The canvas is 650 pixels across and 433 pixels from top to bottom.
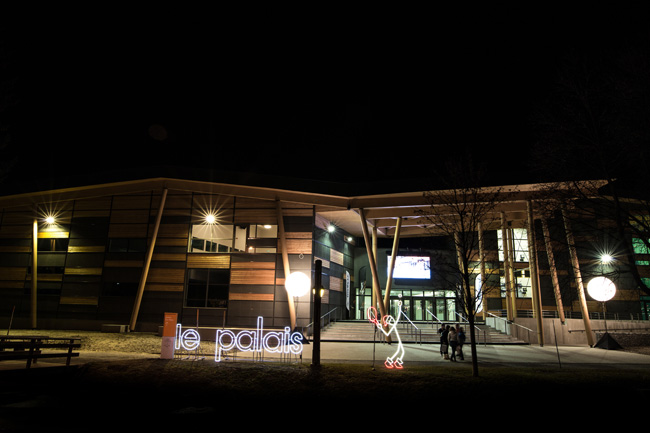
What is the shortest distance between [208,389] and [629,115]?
14.8 metres

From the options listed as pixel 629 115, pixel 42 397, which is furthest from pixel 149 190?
pixel 629 115

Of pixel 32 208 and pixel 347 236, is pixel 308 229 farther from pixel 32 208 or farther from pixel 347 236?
pixel 32 208

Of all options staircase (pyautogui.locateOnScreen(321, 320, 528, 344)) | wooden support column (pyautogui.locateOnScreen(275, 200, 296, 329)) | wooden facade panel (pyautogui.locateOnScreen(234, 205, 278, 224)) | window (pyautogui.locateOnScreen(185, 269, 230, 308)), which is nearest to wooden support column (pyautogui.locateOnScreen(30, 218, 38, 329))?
window (pyautogui.locateOnScreen(185, 269, 230, 308))

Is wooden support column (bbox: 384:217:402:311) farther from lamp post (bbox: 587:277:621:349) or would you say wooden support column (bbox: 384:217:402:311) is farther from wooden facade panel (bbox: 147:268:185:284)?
wooden facade panel (bbox: 147:268:185:284)

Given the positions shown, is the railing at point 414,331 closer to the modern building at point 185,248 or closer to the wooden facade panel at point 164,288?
the modern building at point 185,248

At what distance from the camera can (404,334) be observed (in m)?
23.3

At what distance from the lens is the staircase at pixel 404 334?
70.6ft

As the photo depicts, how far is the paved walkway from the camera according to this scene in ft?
47.0

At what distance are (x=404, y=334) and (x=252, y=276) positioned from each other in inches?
376

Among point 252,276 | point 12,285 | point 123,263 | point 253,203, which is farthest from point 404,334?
point 12,285

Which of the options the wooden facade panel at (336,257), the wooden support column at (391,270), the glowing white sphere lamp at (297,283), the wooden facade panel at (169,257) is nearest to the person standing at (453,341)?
the wooden support column at (391,270)

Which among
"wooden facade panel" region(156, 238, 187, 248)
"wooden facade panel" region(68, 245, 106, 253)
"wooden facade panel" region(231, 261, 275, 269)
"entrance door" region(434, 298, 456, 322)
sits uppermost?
"wooden facade panel" region(156, 238, 187, 248)

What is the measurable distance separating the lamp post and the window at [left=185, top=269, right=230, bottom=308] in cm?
1940

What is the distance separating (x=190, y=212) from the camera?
24.7 metres
